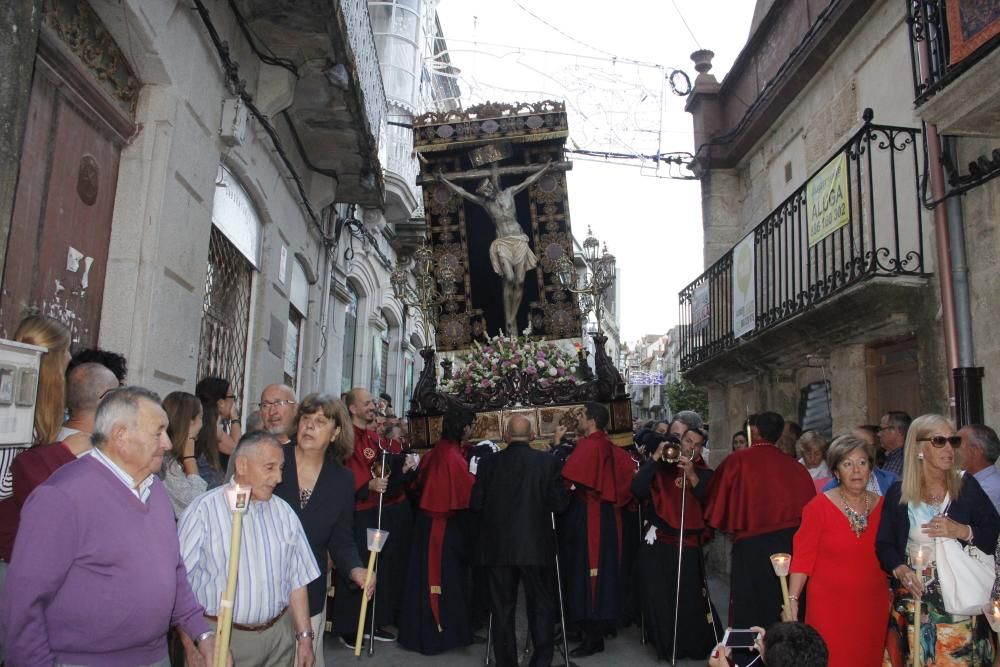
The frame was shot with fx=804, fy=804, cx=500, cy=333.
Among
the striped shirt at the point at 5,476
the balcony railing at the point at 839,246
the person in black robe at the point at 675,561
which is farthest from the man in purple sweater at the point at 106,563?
the balcony railing at the point at 839,246

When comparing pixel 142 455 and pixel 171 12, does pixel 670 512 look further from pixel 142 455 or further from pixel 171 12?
pixel 171 12

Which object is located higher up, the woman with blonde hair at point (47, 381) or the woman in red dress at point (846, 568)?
the woman with blonde hair at point (47, 381)

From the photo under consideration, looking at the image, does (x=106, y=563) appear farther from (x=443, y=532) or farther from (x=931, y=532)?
(x=443, y=532)

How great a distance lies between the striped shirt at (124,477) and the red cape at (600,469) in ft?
13.1

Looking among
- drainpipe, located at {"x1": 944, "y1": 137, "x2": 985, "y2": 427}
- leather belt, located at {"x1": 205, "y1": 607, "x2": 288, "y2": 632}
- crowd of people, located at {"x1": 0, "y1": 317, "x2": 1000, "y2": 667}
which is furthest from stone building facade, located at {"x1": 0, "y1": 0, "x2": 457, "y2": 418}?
drainpipe, located at {"x1": 944, "y1": 137, "x2": 985, "y2": 427}

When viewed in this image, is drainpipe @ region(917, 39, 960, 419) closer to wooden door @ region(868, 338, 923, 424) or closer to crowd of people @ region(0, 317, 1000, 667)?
wooden door @ region(868, 338, 923, 424)

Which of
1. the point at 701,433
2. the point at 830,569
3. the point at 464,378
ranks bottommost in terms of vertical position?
the point at 830,569

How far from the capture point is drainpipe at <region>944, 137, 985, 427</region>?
623 cm

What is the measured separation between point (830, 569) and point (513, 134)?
26.9ft

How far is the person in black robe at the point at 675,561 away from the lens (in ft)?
20.0

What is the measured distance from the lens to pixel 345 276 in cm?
1354

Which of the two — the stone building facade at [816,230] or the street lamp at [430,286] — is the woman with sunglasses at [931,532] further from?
the street lamp at [430,286]

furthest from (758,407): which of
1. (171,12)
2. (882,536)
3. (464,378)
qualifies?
(171,12)

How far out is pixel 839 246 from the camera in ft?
30.5
